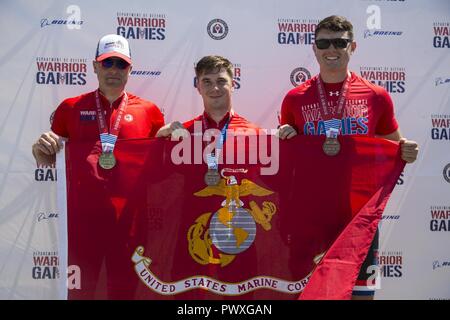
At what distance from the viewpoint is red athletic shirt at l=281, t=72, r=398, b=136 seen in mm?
4020

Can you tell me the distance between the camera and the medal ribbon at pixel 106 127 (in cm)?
389

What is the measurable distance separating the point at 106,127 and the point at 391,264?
281cm

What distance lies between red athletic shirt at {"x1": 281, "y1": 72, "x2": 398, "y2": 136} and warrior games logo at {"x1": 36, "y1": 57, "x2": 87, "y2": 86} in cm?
195

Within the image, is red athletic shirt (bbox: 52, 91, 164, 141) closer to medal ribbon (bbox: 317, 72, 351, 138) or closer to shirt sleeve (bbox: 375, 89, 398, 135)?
medal ribbon (bbox: 317, 72, 351, 138)

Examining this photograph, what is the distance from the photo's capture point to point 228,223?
3.89 meters

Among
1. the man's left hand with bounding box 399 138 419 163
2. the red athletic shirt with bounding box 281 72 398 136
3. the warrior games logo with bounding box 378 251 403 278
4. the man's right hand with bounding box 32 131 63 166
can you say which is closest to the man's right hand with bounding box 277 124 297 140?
the red athletic shirt with bounding box 281 72 398 136

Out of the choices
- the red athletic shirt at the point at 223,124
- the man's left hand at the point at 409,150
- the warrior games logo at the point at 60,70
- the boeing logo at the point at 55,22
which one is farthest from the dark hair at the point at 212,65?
the boeing logo at the point at 55,22

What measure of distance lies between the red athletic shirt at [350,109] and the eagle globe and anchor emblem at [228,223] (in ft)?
1.94

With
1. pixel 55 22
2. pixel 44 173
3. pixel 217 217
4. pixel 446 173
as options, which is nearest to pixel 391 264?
pixel 446 173

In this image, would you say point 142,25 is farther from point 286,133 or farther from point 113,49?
point 286,133

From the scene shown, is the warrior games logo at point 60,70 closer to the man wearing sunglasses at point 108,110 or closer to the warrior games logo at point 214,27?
the man wearing sunglasses at point 108,110

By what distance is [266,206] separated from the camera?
3.92m

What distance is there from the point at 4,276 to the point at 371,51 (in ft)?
12.3
